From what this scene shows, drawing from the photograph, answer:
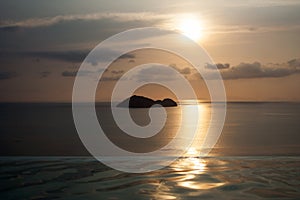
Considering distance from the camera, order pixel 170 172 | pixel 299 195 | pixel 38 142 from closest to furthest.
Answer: pixel 299 195, pixel 170 172, pixel 38 142

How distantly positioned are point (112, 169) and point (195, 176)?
286cm

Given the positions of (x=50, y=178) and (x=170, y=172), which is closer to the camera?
(x=50, y=178)

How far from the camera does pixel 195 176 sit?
12266 millimetres

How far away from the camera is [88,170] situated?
1317 cm

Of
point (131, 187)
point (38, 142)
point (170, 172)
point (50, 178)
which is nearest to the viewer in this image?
point (131, 187)

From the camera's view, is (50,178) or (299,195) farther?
(50,178)

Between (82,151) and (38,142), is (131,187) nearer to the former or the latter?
→ (82,151)

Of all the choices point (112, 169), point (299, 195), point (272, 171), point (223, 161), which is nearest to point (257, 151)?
point (223, 161)

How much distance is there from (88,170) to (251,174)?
5.12m

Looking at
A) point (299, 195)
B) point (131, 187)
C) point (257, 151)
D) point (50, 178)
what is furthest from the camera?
point (257, 151)

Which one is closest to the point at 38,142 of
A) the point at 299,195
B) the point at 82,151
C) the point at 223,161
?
the point at 82,151

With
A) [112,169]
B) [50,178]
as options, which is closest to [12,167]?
[50,178]

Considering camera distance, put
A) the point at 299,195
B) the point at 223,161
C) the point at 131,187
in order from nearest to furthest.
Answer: the point at 299,195
the point at 131,187
the point at 223,161

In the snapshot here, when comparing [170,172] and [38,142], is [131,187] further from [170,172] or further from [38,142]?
[38,142]
